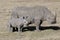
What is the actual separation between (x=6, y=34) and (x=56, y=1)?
13.1 meters

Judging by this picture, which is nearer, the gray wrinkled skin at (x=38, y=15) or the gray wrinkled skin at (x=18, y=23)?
the gray wrinkled skin at (x=18, y=23)

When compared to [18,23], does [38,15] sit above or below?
above

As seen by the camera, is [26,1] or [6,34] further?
[26,1]

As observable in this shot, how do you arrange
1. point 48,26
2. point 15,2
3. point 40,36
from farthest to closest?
point 15,2 < point 48,26 < point 40,36

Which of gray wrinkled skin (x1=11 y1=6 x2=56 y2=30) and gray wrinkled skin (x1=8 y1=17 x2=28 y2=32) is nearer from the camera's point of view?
gray wrinkled skin (x1=8 y1=17 x2=28 y2=32)

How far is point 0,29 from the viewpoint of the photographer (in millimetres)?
19156

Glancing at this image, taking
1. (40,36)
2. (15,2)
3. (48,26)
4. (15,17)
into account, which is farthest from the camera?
(15,2)

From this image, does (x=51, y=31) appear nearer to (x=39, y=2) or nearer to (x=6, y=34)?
(x=6, y=34)

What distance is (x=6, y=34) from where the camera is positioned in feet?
58.9

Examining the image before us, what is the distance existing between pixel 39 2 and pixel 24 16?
1189cm

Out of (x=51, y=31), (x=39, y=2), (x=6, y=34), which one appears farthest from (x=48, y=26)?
(x=39, y=2)

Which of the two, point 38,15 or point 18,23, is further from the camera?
point 38,15

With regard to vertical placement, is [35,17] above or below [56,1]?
above

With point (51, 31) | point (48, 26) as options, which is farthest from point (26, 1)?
point (51, 31)
